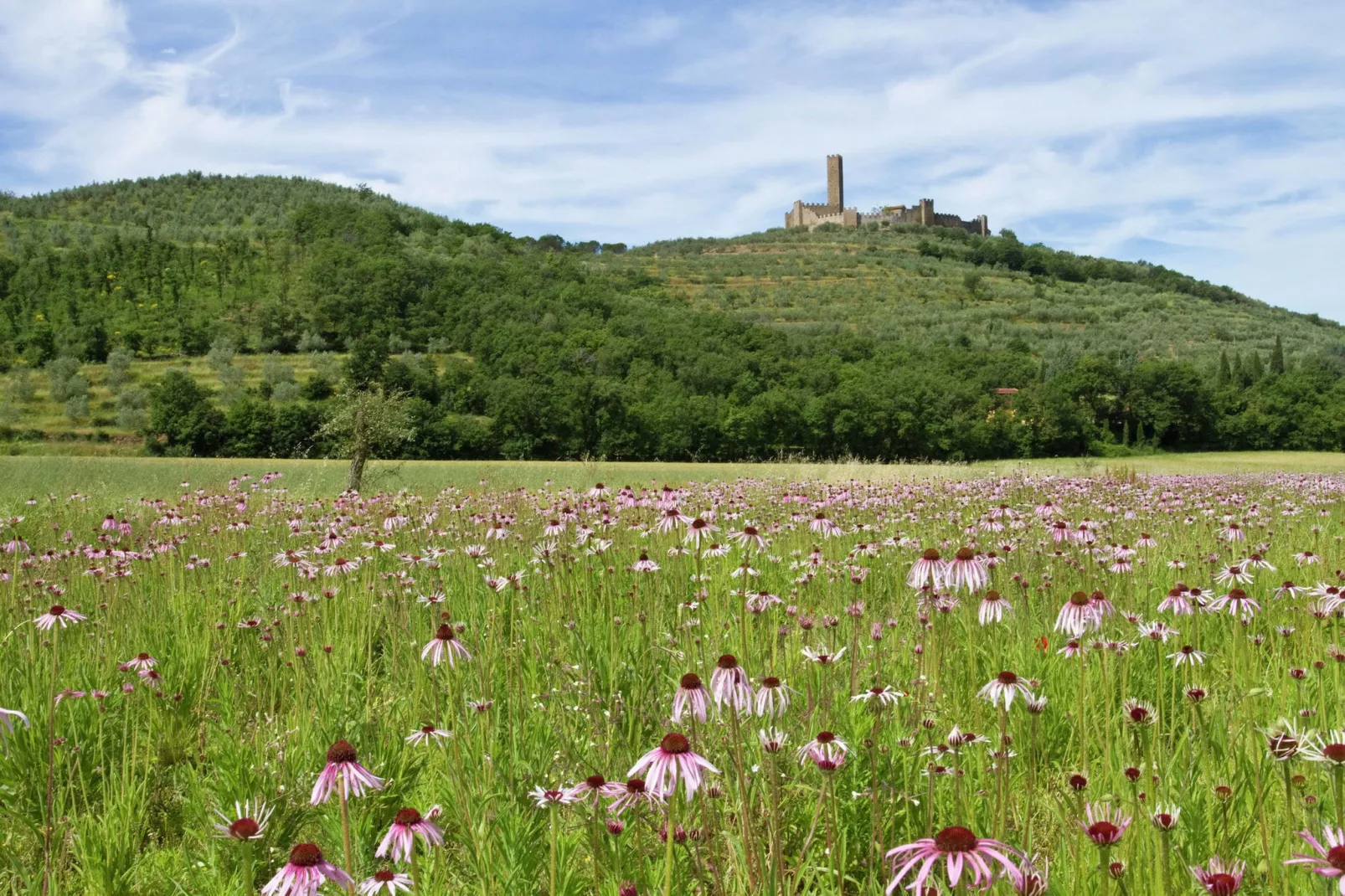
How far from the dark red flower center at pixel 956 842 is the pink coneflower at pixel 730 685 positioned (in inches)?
22.2

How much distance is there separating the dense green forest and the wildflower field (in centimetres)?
4256

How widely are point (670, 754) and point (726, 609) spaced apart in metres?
3.11

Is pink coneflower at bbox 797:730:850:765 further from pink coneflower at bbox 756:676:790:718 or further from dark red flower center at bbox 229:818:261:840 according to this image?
dark red flower center at bbox 229:818:261:840

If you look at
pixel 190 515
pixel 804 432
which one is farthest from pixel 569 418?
pixel 190 515

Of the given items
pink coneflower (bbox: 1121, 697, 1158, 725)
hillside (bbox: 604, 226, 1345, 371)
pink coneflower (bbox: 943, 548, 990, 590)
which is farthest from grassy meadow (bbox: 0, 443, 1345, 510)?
hillside (bbox: 604, 226, 1345, 371)

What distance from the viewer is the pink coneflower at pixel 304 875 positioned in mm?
1234

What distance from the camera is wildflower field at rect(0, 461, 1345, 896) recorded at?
1.85 m

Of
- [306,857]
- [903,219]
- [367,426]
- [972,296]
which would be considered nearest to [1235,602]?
[306,857]

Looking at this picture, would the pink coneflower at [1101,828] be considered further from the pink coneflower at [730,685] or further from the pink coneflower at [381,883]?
the pink coneflower at [381,883]

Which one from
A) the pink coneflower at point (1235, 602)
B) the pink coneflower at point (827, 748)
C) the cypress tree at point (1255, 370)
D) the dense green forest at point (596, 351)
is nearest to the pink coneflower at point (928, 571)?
the pink coneflower at point (827, 748)

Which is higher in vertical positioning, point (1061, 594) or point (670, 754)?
point (670, 754)

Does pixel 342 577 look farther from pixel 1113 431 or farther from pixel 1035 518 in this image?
pixel 1113 431

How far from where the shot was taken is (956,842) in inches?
45.8

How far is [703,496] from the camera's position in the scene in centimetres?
855
